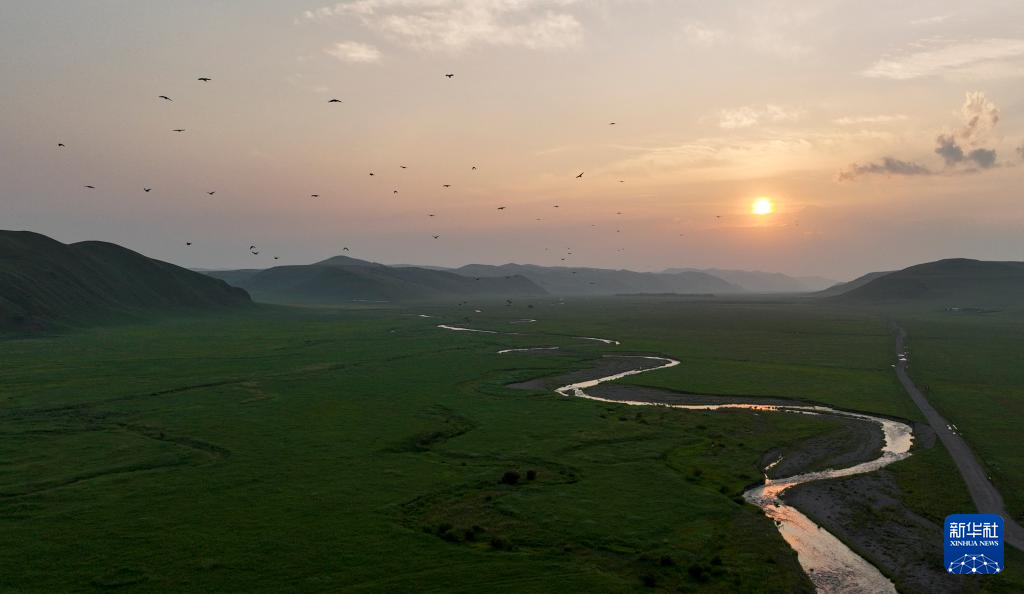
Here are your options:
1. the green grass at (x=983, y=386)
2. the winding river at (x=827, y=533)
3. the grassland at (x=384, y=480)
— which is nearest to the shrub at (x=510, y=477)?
the grassland at (x=384, y=480)

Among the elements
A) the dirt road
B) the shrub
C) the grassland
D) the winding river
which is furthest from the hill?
the dirt road

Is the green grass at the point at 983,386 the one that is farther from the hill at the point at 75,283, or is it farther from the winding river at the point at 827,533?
the hill at the point at 75,283

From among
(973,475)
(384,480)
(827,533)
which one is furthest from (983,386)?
(384,480)

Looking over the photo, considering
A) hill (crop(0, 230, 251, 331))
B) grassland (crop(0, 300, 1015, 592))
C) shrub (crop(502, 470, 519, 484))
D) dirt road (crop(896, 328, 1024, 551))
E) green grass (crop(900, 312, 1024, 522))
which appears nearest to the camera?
grassland (crop(0, 300, 1015, 592))

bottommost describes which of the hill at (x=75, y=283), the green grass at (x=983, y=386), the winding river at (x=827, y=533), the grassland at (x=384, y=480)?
the winding river at (x=827, y=533)

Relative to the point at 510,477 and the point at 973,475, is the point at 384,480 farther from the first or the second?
the point at 973,475

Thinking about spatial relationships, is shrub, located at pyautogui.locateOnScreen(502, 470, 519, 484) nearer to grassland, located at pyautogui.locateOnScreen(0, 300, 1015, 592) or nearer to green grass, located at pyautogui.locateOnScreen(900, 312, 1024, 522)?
grassland, located at pyautogui.locateOnScreen(0, 300, 1015, 592)

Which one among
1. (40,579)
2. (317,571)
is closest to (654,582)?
(317,571)
